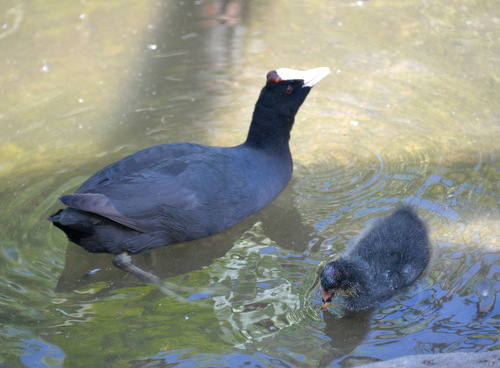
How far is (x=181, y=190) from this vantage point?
161 inches

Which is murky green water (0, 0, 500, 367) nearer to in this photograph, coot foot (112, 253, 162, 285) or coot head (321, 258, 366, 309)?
coot foot (112, 253, 162, 285)

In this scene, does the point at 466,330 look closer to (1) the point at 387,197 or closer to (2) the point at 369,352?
(2) the point at 369,352

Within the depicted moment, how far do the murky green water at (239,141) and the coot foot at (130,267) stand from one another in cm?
7

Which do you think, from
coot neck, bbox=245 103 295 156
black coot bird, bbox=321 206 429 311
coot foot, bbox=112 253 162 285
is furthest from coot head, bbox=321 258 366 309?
coot neck, bbox=245 103 295 156

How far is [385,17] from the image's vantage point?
7.20 m

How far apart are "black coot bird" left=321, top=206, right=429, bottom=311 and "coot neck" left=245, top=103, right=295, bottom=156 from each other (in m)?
1.19

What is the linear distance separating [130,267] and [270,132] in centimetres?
157

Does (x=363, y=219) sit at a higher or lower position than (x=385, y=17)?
lower

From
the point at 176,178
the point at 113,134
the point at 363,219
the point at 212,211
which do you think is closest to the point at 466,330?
the point at 363,219

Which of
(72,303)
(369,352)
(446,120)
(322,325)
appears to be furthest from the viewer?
(446,120)

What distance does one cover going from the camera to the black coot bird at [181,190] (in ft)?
12.8

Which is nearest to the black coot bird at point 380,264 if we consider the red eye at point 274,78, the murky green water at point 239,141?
the murky green water at point 239,141

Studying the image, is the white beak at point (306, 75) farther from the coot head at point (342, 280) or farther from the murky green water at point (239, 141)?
the coot head at point (342, 280)

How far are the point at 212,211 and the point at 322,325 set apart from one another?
1.16m
